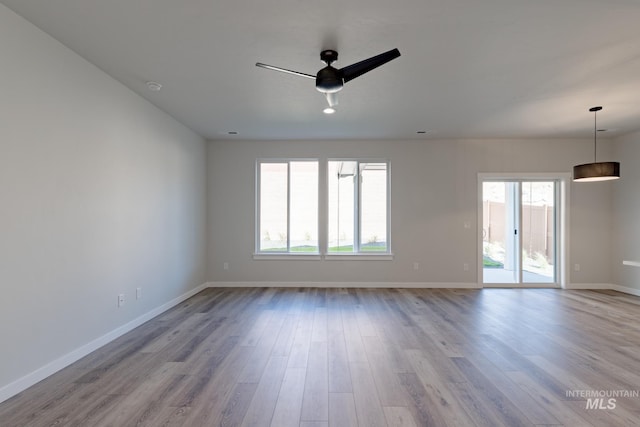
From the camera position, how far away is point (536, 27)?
2.36m

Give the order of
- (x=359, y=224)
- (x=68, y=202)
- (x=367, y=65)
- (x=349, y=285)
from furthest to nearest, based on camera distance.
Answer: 1. (x=359, y=224)
2. (x=349, y=285)
3. (x=68, y=202)
4. (x=367, y=65)

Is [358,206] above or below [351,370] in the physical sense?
above

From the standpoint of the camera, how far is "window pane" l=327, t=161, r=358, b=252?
19.5ft

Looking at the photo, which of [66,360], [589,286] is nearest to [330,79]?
[66,360]

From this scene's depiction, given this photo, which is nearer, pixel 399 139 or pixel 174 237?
pixel 174 237

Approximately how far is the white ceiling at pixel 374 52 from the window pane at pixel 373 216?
169 cm

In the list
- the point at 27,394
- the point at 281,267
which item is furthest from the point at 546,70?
the point at 27,394

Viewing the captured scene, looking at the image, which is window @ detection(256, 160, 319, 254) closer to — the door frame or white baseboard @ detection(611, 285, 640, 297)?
the door frame

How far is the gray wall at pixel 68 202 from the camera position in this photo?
2.22 m

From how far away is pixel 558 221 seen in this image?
5.77 meters

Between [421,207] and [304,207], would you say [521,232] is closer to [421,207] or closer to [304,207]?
[421,207]

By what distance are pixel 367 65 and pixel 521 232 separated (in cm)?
506

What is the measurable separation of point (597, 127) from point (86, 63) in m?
7.03

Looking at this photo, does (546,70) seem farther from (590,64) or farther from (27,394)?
(27,394)
